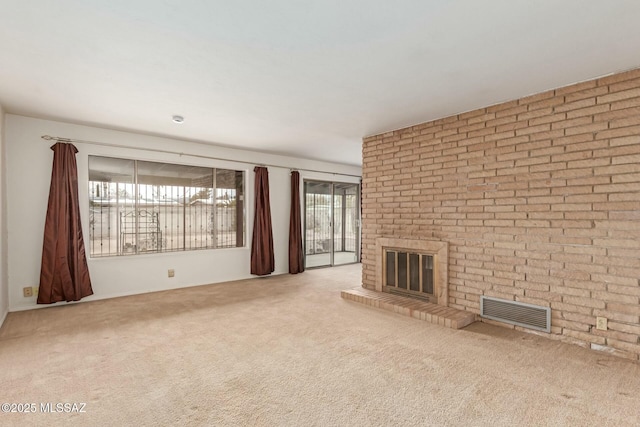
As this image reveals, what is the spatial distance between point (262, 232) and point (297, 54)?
3992 mm

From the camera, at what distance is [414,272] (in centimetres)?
423

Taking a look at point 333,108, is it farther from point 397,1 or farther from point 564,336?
point 564,336

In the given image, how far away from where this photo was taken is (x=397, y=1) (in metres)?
1.82

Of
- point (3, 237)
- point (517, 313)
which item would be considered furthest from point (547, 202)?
point (3, 237)

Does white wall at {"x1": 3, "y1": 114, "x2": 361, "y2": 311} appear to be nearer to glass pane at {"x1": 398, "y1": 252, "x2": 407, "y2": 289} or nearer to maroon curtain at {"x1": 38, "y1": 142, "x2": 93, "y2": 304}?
maroon curtain at {"x1": 38, "y1": 142, "x2": 93, "y2": 304}

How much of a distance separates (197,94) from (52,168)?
2432 millimetres

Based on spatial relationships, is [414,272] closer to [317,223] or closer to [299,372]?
[299,372]

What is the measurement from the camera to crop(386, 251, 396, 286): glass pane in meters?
4.49

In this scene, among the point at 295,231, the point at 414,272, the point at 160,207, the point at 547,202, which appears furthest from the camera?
the point at 295,231

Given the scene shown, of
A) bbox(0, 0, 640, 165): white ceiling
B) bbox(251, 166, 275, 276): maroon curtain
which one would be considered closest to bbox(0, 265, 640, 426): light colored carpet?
bbox(251, 166, 275, 276): maroon curtain

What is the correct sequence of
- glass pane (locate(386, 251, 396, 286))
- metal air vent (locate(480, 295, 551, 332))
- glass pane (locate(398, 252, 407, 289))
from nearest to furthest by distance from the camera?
metal air vent (locate(480, 295, 551, 332)) → glass pane (locate(398, 252, 407, 289)) → glass pane (locate(386, 251, 396, 286))

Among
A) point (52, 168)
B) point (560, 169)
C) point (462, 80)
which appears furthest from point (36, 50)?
point (560, 169)

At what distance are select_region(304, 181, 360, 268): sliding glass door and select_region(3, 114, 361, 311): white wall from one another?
30.4 inches

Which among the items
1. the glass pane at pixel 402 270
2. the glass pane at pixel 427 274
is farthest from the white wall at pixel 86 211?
the glass pane at pixel 427 274
